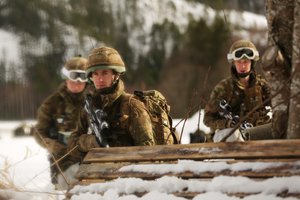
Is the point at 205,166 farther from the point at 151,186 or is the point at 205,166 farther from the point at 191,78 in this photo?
the point at 191,78

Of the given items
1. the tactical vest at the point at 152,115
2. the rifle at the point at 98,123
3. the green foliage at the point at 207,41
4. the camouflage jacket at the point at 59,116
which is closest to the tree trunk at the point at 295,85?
the tactical vest at the point at 152,115

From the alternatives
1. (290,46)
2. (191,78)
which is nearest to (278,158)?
(290,46)

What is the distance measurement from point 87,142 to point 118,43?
3598 centimetres

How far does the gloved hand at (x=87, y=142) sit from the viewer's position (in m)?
5.03

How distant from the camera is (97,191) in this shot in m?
3.50

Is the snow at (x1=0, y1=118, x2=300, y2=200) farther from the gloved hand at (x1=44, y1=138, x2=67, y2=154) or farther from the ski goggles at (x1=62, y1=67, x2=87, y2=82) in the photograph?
the ski goggles at (x1=62, y1=67, x2=87, y2=82)

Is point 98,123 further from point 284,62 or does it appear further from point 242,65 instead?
point 242,65

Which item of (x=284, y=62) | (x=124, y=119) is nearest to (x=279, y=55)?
(x=284, y=62)

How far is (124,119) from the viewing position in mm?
4910

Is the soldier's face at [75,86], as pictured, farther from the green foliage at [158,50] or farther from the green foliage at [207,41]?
the green foliage at [158,50]

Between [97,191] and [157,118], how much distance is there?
6.19ft

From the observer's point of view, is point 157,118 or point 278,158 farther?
point 157,118

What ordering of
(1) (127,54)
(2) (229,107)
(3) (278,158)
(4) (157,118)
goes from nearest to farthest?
1. (3) (278,158)
2. (4) (157,118)
3. (2) (229,107)
4. (1) (127,54)

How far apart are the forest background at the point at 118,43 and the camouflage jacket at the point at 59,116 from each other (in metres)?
23.9
